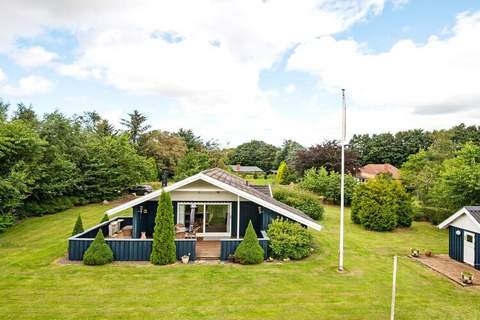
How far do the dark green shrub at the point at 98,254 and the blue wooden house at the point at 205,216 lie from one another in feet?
1.86

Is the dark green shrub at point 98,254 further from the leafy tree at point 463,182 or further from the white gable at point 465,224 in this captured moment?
the leafy tree at point 463,182

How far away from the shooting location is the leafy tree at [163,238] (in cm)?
1226

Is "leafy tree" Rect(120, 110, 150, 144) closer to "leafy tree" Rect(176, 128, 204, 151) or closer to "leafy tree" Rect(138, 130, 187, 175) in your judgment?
"leafy tree" Rect(138, 130, 187, 175)

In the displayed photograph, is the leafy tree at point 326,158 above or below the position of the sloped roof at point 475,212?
above

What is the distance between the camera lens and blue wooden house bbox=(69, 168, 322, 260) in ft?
42.7

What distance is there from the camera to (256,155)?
87.2 metres

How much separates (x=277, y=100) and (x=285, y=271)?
21434 mm

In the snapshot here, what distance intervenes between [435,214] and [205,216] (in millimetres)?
18666

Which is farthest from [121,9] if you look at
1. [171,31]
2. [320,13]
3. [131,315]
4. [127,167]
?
[127,167]

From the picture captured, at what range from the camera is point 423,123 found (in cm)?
7100

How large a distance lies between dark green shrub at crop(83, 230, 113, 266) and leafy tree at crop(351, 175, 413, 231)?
54.6 feet

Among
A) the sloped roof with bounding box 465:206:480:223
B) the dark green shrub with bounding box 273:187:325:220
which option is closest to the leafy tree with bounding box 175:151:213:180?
the dark green shrub with bounding box 273:187:325:220

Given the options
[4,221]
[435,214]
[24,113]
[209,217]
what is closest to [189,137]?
[24,113]

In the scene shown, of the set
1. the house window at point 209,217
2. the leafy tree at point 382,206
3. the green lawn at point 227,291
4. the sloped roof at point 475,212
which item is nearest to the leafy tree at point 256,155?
the leafy tree at point 382,206
